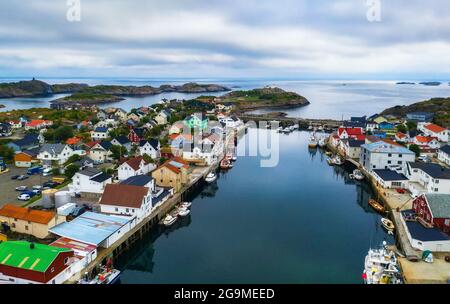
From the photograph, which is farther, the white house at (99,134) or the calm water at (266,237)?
the white house at (99,134)

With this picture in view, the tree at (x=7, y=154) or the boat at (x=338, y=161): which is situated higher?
the tree at (x=7, y=154)

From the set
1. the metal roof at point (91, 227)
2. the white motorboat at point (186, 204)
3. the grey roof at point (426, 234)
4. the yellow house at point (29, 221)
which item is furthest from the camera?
the white motorboat at point (186, 204)

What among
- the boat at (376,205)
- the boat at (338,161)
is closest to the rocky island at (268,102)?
the boat at (338,161)

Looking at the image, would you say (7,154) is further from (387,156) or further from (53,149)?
(387,156)

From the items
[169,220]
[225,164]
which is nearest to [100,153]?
[225,164]

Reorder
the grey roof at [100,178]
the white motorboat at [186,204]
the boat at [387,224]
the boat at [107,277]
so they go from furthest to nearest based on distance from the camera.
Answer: the white motorboat at [186,204] < the grey roof at [100,178] < the boat at [387,224] < the boat at [107,277]

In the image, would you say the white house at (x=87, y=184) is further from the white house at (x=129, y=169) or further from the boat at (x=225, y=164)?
the boat at (x=225, y=164)
